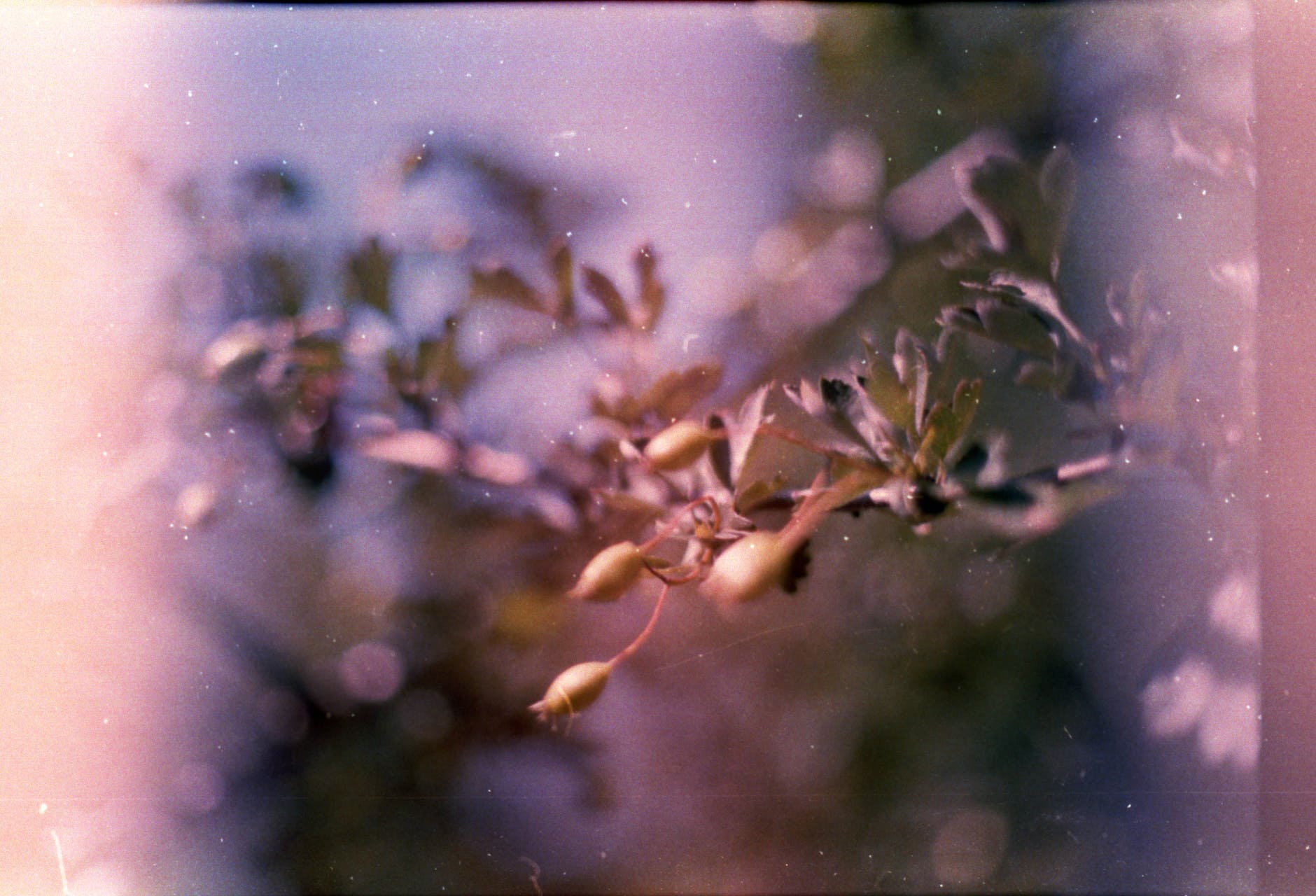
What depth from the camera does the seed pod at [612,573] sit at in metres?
0.29

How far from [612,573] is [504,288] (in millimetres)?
177

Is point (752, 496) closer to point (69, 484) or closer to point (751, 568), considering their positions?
point (751, 568)

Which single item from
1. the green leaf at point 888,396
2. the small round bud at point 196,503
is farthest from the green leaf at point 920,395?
the small round bud at point 196,503

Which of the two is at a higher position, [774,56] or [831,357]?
[774,56]

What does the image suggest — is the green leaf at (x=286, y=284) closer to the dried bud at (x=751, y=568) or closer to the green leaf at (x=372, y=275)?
the green leaf at (x=372, y=275)

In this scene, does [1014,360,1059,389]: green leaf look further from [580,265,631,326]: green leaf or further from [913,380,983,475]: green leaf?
[580,265,631,326]: green leaf

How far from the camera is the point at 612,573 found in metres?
0.29

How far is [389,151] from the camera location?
16.3 inches

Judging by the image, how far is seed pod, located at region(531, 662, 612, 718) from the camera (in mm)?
308

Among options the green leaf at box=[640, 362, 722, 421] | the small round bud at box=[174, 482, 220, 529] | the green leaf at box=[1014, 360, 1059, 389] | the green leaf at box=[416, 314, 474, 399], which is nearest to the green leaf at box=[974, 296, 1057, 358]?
the green leaf at box=[1014, 360, 1059, 389]

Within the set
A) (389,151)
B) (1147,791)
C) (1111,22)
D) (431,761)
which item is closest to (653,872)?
(431,761)

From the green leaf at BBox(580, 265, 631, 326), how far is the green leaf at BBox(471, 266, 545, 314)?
28 mm

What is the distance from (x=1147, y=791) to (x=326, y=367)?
1.55ft

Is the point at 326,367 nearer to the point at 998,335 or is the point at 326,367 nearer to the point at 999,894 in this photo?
the point at 998,335
